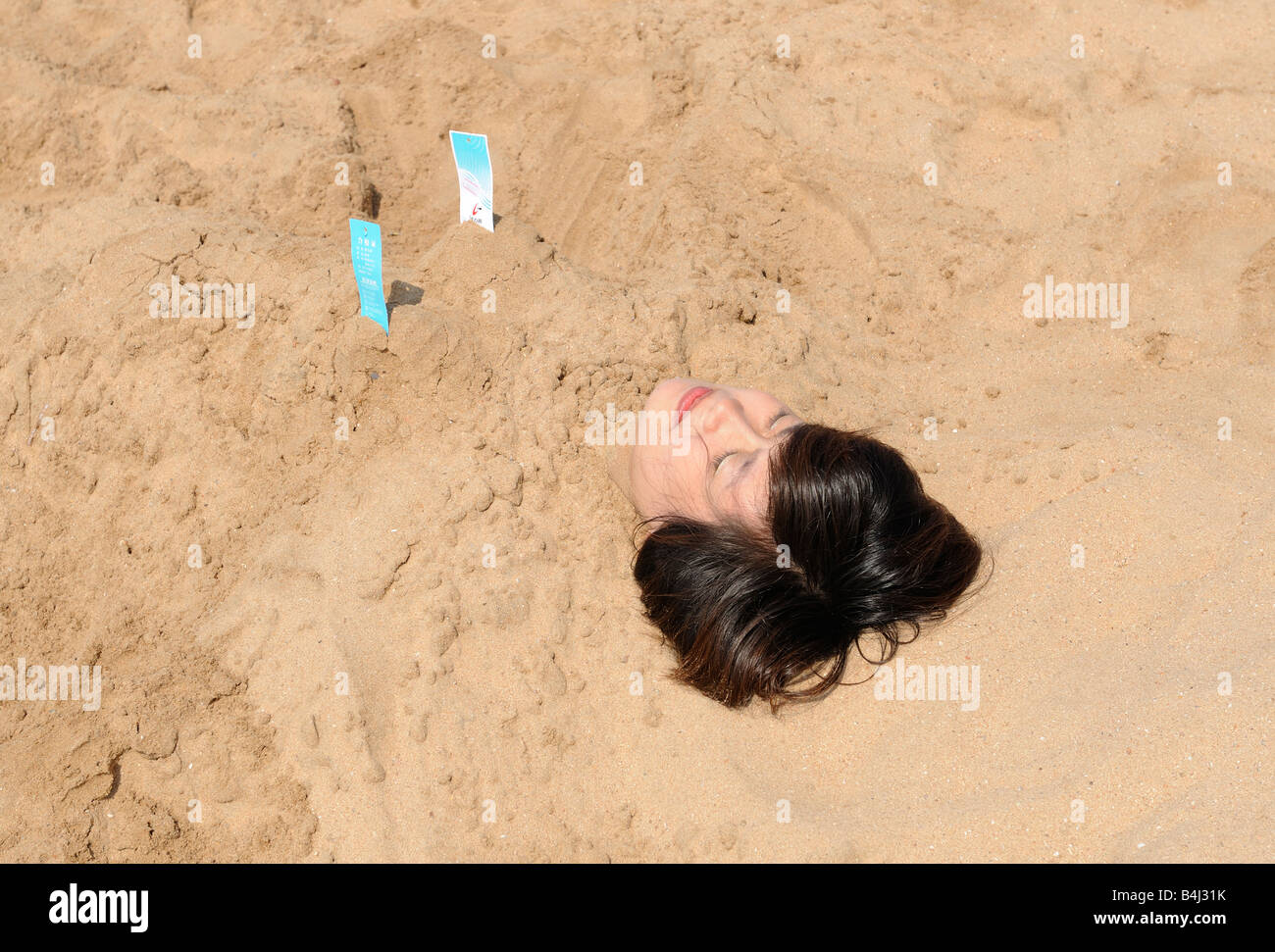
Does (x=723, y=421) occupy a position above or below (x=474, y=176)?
below

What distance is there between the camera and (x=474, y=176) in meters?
3.01

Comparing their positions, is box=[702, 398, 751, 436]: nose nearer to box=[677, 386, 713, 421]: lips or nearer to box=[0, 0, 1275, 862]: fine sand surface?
box=[677, 386, 713, 421]: lips

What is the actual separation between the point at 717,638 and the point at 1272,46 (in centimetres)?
383

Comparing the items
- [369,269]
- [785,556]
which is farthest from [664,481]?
[369,269]

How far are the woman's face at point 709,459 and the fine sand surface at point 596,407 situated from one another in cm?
18

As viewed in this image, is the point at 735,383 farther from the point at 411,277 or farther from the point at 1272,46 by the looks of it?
the point at 1272,46

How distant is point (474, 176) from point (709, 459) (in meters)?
1.19

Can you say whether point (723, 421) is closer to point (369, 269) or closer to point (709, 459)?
point (709, 459)

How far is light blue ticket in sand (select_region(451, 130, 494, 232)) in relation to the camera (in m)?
2.97

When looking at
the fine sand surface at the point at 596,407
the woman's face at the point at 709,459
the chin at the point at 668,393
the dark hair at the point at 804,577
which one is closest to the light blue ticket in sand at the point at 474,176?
the fine sand surface at the point at 596,407

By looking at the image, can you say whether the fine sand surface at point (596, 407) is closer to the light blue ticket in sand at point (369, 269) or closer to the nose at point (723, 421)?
the light blue ticket in sand at point (369, 269)

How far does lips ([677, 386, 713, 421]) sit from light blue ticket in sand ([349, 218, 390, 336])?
86 cm

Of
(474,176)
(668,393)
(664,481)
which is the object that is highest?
(474,176)

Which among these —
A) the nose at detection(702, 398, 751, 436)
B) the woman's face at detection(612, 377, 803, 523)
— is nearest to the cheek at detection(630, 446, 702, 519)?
the woman's face at detection(612, 377, 803, 523)
